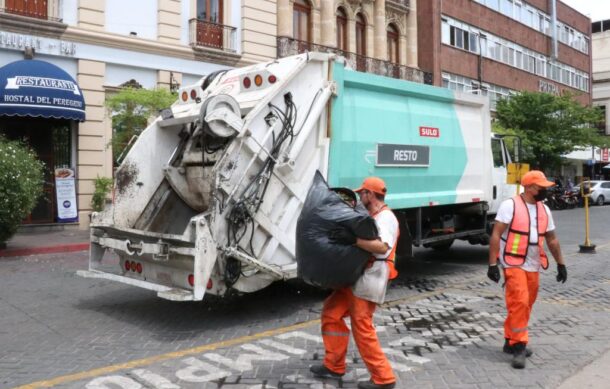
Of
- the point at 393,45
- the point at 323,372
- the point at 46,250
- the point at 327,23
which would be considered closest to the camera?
the point at 323,372

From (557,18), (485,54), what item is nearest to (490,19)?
(485,54)

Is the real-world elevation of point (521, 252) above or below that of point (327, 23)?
below

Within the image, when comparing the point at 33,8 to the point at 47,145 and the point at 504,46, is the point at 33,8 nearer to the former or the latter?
the point at 47,145

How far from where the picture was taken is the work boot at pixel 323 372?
173 inches

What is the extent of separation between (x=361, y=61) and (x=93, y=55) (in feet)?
37.2

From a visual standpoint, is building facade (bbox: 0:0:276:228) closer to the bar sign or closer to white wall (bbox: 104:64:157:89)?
white wall (bbox: 104:64:157:89)

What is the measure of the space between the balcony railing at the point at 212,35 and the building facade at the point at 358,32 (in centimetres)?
221

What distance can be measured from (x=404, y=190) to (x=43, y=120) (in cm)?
1065

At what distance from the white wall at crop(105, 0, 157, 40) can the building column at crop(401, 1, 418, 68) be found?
13.2m

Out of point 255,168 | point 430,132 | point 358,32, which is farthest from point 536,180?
point 358,32

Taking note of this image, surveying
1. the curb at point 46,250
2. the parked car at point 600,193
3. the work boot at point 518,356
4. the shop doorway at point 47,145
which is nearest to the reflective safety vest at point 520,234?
the work boot at point 518,356

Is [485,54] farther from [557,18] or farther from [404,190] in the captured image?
[404,190]

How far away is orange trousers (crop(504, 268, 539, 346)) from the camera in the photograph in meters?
4.75

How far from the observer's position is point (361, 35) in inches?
947
